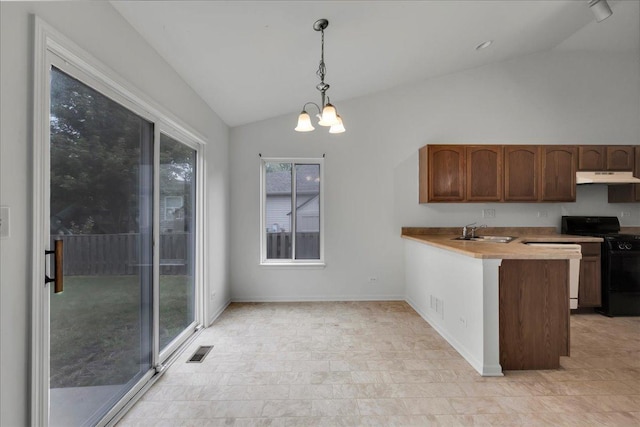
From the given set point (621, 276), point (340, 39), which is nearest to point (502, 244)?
point (621, 276)

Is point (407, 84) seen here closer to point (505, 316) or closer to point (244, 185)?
point (244, 185)

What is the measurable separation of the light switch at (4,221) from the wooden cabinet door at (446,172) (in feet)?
12.5

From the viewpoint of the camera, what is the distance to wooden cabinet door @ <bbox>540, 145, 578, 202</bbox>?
3.72m

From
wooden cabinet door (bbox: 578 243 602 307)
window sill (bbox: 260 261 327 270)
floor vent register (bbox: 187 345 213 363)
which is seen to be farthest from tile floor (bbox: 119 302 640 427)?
window sill (bbox: 260 261 327 270)

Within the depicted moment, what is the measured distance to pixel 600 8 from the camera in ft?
9.11

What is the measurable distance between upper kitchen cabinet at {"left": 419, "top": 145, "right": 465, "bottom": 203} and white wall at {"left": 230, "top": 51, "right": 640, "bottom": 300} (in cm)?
34

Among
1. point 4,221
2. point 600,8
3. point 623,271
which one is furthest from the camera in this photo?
point 623,271

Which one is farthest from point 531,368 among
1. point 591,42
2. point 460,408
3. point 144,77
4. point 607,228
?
point 591,42

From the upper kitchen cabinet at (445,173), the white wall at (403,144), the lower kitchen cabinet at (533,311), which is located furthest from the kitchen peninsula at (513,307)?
the white wall at (403,144)

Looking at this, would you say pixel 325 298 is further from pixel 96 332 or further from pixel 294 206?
pixel 96 332

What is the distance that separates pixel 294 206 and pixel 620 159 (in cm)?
453

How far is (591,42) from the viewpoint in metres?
3.76

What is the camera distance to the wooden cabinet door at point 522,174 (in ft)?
12.3

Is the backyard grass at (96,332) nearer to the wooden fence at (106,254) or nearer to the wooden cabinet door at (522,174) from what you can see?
the wooden fence at (106,254)
